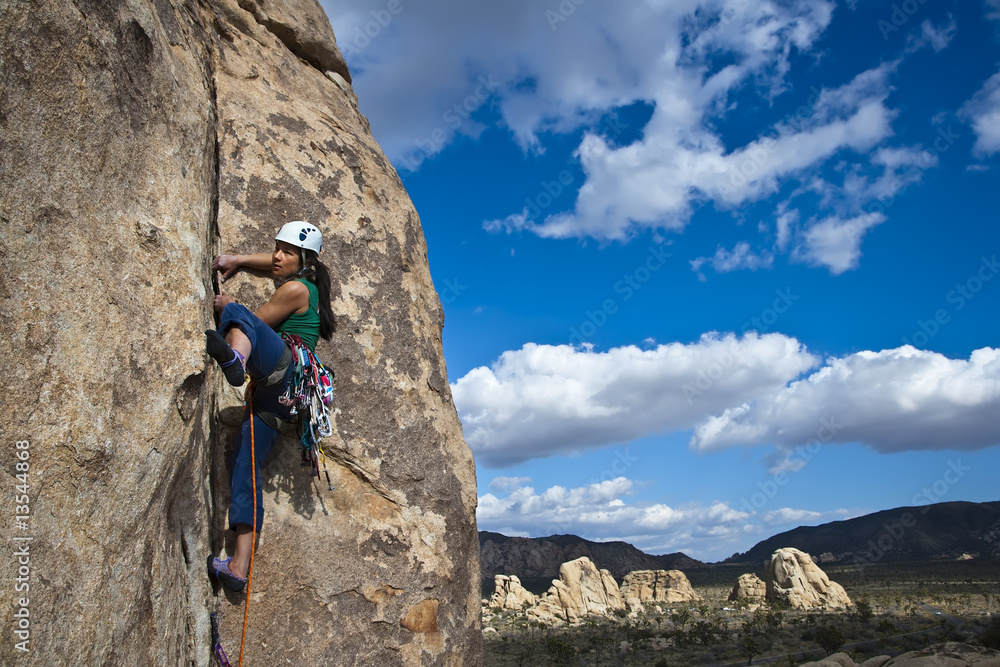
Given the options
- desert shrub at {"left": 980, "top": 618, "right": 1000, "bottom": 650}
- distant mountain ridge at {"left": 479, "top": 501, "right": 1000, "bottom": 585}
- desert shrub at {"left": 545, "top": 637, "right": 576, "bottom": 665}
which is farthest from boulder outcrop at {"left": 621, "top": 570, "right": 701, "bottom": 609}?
desert shrub at {"left": 980, "top": 618, "right": 1000, "bottom": 650}

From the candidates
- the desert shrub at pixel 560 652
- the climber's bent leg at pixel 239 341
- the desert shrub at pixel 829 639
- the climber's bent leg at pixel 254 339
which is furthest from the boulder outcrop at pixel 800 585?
the climber's bent leg at pixel 239 341

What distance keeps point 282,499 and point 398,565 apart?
99 centimetres

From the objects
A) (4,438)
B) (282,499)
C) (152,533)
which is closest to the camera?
(4,438)

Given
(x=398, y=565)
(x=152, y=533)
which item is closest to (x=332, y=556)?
(x=398, y=565)

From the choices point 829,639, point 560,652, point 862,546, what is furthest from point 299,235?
point 862,546

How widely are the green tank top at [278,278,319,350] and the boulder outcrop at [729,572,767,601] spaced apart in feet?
167

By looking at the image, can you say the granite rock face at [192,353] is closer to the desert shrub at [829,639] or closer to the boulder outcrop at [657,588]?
the desert shrub at [829,639]

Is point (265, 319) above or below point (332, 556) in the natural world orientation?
→ above

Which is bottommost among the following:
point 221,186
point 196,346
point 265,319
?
point 196,346

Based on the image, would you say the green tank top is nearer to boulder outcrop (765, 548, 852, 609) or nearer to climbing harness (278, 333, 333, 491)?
climbing harness (278, 333, 333, 491)

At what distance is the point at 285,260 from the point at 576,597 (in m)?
47.2

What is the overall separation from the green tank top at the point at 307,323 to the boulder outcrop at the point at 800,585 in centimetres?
4797

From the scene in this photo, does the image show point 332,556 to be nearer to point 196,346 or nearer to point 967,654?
point 196,346

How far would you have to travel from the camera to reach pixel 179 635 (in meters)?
3.60
